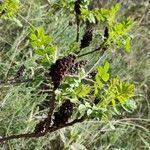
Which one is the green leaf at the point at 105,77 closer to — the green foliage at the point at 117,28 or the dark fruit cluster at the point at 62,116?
the dark fruit cluster at the point at 62,116

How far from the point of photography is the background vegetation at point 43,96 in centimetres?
180

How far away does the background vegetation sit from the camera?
1.80m

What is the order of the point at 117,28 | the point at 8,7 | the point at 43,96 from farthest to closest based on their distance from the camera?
the point at 43,96 → the point at 8,7 → the point at 117,28

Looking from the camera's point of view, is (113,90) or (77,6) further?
(77,6)

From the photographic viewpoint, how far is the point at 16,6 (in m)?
1.22

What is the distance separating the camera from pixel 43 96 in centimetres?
198

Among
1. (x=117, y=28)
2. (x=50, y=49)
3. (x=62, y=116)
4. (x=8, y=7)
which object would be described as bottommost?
(x=62, y=116)

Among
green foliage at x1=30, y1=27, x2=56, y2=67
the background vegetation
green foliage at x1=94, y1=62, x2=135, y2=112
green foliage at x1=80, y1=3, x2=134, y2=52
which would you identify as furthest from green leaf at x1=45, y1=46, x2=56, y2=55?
the background vegetation

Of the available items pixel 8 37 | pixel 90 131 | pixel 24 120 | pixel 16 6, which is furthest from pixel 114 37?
pixel 8 37

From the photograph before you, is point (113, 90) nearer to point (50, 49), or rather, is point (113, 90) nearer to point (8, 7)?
point (50, 49)

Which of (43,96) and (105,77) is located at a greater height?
(43,96)

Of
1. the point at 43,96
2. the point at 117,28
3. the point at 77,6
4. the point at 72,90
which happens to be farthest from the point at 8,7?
the point at 43,96

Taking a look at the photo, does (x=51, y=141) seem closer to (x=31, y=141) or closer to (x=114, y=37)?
(x=31, y=141)

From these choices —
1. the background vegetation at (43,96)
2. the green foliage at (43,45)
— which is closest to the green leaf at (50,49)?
the green foliage at (43,45)
